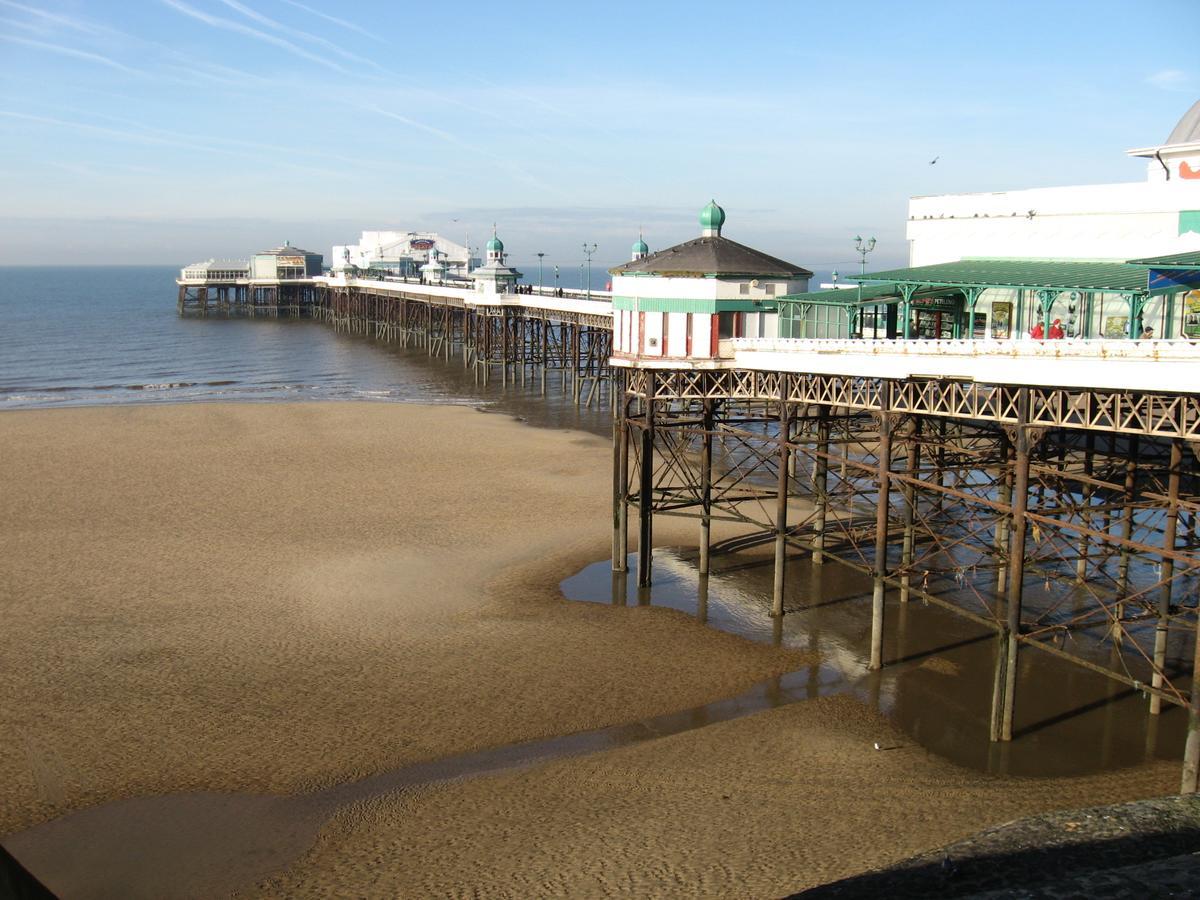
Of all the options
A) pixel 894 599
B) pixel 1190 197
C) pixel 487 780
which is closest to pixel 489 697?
pixel 487 780

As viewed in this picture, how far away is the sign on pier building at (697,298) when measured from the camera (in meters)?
22.7

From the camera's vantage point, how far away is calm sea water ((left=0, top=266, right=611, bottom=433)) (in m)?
52.2

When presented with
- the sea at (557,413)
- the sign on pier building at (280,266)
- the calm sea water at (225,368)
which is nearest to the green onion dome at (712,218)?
the sea at (557,413)

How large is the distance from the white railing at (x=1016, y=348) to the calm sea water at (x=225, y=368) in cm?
2351

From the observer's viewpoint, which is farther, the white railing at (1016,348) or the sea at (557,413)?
the sea at (557,413)

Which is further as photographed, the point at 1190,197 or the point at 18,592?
the point at 18,592

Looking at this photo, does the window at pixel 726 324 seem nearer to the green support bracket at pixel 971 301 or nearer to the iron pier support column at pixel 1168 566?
the green support bracket at pixel 971 301

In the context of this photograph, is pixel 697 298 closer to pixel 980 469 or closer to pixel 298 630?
pixel 980 469

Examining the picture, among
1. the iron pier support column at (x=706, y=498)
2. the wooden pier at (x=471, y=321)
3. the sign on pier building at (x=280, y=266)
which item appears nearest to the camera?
the iron pier support column at (x=706, y=498)

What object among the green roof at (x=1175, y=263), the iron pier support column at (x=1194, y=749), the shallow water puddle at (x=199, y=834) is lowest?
the shallow water puddle at (x=199, y=834)

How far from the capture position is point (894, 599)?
21812mm

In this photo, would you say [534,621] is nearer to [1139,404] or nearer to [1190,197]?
[1139,404]

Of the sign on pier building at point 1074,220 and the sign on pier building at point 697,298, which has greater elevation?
the sign on pier building at point 1074,220

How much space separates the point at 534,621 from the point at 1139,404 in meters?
11.1
